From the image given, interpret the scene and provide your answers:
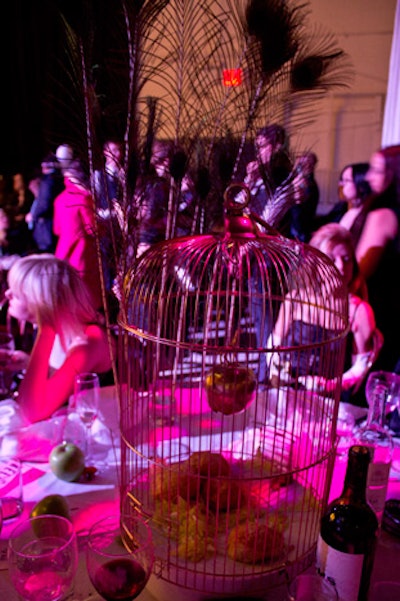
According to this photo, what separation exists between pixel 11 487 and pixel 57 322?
941 millimetres

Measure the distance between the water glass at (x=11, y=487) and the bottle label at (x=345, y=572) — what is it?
2.44 feet

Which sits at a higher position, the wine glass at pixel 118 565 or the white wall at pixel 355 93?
the white wall at pixel 355 93

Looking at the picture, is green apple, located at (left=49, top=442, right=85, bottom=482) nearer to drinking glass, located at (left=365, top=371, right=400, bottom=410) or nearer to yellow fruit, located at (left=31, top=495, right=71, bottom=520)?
yellow fruit, located at (left=31, top=495, right=71, bottom=520)

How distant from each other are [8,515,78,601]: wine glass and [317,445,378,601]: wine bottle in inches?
17.5

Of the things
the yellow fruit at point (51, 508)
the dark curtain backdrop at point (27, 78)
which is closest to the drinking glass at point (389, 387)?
the yellow fruit at point (51, 508)

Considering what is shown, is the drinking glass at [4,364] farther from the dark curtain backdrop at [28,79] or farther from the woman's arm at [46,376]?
the dark curtain backdrop at [28,79]

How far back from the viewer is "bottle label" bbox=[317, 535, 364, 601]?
0.84 metres

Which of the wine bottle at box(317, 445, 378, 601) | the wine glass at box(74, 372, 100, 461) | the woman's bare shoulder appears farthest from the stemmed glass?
the woman's bare shoulder

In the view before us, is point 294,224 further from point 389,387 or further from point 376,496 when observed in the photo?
point 376,496

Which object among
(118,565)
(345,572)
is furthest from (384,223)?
(118,565)

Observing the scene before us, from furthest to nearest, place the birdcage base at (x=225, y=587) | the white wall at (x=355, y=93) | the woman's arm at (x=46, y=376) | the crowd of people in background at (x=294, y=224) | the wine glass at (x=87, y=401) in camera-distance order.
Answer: the white wall at (x=355, y=93)
the crowd of people in background at (x=294, y=224)
the woman's arm at (x=46, y=376)
the wine glass at (x=87, y=401)
the birdcage base at (x=225, y=587)

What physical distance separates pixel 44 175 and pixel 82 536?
3.13m

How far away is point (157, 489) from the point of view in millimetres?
1118

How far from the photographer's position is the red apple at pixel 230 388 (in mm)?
1166
